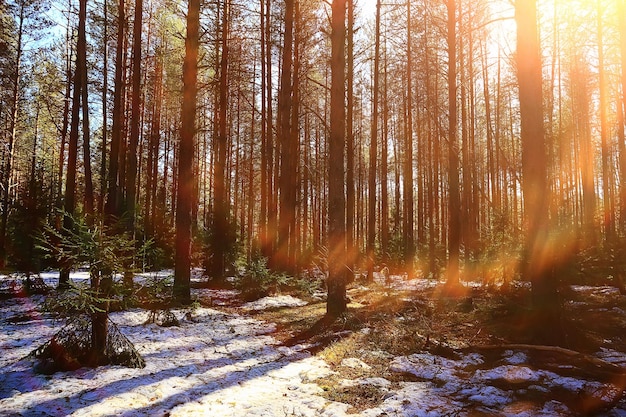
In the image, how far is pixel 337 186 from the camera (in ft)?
27.5

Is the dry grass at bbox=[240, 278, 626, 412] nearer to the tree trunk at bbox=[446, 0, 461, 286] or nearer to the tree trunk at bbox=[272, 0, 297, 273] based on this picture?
the tree trunk at bbox=[446, 0, 461, 286]

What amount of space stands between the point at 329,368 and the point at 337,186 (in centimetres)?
416

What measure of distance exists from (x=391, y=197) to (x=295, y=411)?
41.4m

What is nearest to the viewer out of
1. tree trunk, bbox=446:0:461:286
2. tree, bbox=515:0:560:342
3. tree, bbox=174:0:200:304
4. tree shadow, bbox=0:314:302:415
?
tree shadow, bbox=0:314:302:415

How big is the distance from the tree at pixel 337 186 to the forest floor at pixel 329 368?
0.60m

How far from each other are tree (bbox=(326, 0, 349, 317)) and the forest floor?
1.96 ft

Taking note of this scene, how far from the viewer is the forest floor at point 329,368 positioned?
3.74m

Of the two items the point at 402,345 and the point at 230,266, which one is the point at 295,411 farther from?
the point at 230,266

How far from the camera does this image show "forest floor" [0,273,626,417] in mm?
3736

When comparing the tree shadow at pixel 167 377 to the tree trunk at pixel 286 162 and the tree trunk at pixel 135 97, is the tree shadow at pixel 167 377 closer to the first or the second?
the tree trunk at pixel 135 97

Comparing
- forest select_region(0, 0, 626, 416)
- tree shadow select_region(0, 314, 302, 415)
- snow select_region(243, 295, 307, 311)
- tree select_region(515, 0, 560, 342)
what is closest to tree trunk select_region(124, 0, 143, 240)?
forest select_region(0, 0, 626, 416)

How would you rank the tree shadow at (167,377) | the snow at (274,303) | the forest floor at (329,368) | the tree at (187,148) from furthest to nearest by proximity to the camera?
the snow at (274,303) < the tree at (187,148) < the forest floor at (329,368) < the tree shadow at (167,377)

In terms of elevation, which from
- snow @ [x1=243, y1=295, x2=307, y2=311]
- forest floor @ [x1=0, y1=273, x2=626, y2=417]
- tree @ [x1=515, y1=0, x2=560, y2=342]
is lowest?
snow @ [x1=243, y1=295, x2=307, y2=311]

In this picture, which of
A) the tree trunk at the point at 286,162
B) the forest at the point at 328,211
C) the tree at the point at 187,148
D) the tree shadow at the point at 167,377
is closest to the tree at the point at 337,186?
the forest at the point at 328,211
